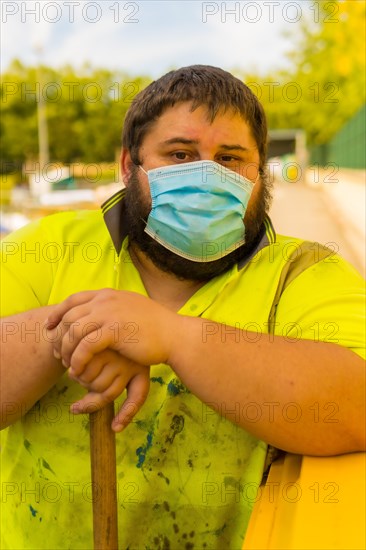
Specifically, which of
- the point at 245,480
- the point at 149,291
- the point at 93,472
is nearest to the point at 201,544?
the point at 245,480

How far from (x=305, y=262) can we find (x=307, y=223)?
11.9 meters

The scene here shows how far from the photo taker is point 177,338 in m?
1.64

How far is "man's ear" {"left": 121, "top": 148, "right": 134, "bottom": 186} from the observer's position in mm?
2297

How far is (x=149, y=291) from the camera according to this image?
6.84 feet

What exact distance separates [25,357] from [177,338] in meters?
0.39


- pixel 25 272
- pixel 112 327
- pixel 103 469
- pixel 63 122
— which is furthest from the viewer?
pixel 63 122

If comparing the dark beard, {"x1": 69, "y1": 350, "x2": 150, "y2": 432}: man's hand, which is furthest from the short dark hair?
{"x1": 69, "y1": 350, "x2": 150, "y2": 432}: man's hand

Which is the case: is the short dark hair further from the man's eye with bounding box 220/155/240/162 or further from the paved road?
the paved road

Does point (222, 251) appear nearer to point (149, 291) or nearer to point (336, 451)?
point (149, 291)

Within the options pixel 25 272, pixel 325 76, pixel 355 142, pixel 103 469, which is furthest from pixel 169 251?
pixel 325 76

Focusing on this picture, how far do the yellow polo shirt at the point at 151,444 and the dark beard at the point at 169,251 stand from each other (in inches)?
2.0

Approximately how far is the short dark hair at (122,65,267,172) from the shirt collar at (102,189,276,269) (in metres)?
0.15

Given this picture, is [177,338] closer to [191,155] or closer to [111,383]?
[111,383]

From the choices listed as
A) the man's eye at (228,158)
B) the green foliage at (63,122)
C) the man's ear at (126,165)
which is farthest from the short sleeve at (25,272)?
the green foliage at (63,122)
